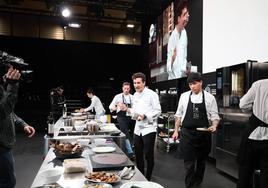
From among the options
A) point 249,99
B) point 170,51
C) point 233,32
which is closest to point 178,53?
point 170,51

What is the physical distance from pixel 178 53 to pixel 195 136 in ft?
12.3

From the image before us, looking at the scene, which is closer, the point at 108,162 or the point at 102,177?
the point at 102,177

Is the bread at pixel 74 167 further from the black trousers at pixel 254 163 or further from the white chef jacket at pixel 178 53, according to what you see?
the white chef jacket at pixel 178 53

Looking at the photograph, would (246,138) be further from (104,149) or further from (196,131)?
(104,149)

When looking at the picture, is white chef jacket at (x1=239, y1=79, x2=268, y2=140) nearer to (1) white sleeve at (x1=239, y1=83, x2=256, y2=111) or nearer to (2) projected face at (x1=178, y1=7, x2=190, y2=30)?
(1) white sleeve at (x1=239, y1=83, x2=256, y2=111)

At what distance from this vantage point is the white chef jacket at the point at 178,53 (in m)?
6.09

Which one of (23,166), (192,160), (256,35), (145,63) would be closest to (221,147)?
(192,160)

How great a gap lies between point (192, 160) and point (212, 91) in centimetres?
222

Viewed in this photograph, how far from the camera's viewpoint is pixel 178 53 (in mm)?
6340

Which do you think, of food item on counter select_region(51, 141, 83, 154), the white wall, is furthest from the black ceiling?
food item on counter select_region(51, 141, 83, 154)

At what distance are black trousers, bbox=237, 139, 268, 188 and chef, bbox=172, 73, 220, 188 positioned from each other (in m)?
0.45

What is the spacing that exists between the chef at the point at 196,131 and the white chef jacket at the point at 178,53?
10.1 feet

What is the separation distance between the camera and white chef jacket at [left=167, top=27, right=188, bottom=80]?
20.0ft

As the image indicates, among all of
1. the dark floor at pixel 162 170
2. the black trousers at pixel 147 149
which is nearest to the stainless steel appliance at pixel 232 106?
the dark floor at pixel 162 170
